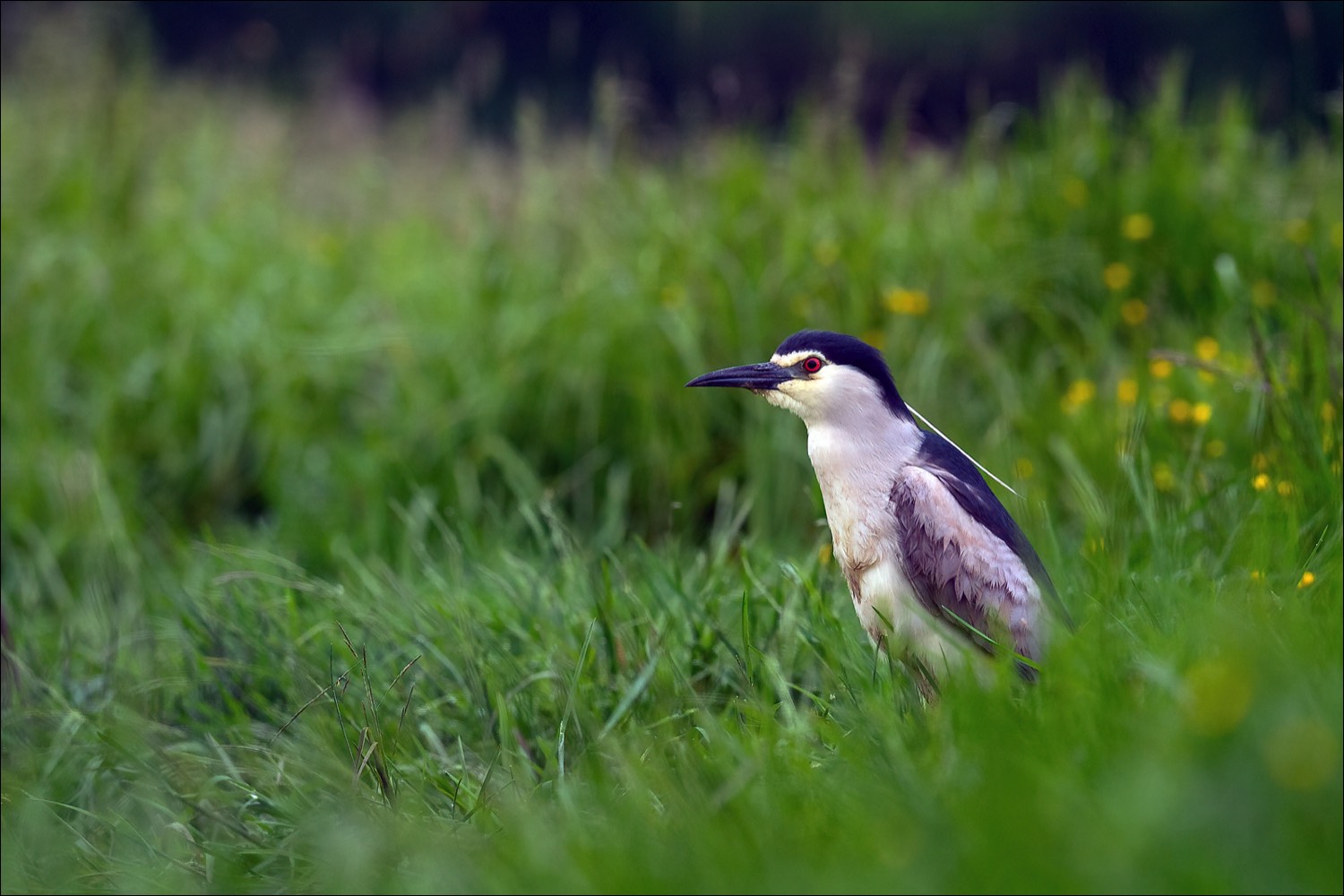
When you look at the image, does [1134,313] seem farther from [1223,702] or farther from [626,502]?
[1223,702]

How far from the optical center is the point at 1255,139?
583 cm

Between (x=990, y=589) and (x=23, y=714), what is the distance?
6.41 ft

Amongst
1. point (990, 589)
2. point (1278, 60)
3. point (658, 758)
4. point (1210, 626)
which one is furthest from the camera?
point (1278, 60)

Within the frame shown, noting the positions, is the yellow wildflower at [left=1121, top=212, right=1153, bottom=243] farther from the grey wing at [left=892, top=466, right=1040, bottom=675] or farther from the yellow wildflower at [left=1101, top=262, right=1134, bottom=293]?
the grey wing at [left=892, top=466, right=1040, bottom=675]

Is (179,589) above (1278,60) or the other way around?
the other way around

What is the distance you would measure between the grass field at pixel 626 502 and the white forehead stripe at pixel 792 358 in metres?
0.42

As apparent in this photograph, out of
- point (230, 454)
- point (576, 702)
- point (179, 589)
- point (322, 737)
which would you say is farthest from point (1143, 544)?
point (230, 454)

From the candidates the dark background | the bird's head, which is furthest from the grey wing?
the dark background

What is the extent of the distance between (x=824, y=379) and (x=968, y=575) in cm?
47

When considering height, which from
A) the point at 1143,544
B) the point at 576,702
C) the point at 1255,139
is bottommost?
the point at 576,702

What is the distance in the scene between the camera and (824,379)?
2578 mm

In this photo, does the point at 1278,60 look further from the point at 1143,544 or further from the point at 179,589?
the point at 179,589

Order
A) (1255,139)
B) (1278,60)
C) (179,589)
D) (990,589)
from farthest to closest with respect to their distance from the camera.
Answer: (1278,60)
(1255,139)
(179,589)
(990,589)

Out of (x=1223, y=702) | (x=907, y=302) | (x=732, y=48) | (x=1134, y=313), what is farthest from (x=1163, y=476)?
(x=732, y=48)
